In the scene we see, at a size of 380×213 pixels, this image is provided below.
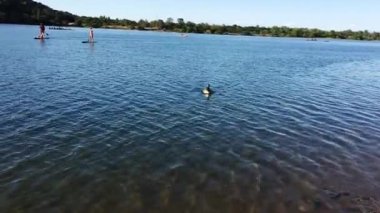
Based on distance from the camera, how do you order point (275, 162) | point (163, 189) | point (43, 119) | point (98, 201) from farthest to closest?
1. point (43, 119)
2. point (275, 162)
3. point (163, 189)
4. point (98, 201)

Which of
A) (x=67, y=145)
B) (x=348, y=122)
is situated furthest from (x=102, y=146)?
(x=348, y=122)

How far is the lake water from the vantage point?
49.5ft

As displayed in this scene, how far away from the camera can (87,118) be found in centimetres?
2580

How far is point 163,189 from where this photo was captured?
51.5ft

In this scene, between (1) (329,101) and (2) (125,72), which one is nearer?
(1) (329,101)

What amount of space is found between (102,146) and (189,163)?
4.88m

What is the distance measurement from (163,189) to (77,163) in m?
4.69

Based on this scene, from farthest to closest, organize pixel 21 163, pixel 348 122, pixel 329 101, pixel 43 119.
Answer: pixel 329 101
pixel 348 122
pixel 43 119
pixel 21 163

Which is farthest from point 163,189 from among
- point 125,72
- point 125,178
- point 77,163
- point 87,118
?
point 125,72

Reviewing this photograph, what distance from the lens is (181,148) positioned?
20.8m

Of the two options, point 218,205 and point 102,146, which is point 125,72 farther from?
point 218,205

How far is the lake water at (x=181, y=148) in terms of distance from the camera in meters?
15.1

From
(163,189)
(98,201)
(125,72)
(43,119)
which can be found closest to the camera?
(98,201)

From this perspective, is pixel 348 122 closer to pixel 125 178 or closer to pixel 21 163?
pixel 125 178
